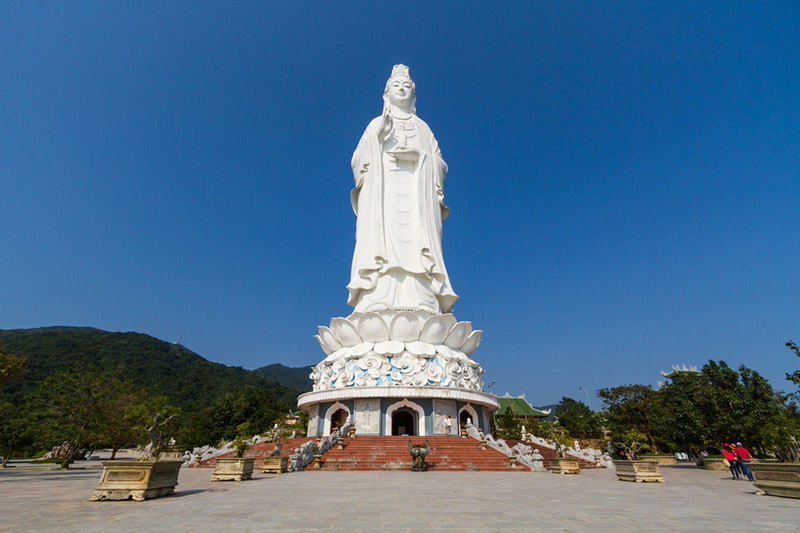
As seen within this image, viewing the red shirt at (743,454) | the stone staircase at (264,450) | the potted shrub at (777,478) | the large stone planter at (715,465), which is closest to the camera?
the potted shrub at (777,478)

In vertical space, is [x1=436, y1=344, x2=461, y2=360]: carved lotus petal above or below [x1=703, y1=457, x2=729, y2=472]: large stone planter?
above

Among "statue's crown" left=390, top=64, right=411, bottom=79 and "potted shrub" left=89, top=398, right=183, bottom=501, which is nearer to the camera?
"potted shrub" left=89, top=398, right=183, bottom=501

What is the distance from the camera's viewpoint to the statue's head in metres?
27.1

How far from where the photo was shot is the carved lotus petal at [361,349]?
20.2 metres

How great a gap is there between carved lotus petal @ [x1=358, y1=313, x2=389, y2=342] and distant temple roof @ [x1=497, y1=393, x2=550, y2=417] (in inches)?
997

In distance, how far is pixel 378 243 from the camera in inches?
915

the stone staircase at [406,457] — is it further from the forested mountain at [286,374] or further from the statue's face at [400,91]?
the forested mountain at [286,374]

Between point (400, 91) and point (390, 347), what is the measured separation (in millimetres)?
16412

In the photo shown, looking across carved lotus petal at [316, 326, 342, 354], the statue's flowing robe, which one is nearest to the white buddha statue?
the statue's flowing robe

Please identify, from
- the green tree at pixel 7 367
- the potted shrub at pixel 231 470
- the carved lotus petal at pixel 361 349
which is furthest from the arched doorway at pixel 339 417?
the green tree at pixel 7 367

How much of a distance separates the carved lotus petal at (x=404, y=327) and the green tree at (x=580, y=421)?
21.2 metres

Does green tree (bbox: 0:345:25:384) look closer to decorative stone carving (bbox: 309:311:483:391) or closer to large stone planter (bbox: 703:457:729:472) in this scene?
decorative stone carving (bbox: 309:311:483:391)

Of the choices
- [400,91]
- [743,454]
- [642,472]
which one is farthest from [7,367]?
[743,454]

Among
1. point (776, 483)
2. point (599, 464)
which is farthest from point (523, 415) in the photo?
point (776, 483)
